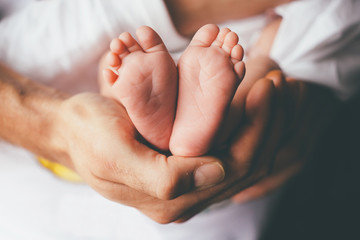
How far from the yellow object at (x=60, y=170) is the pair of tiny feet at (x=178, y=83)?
233mm

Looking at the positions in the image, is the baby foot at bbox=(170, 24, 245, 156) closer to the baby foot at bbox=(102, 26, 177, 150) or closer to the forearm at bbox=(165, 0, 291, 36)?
the baby foot at bbox=(102, 26, 177, 150)

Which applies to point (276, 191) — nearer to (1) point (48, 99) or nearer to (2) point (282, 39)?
(2) point (282, 39)

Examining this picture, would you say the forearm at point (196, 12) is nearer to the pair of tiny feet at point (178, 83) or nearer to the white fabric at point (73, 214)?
the pair of tiny feet at point (178, 83)

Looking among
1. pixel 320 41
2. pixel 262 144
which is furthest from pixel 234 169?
pixel 320 41

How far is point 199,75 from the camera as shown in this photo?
336 mm

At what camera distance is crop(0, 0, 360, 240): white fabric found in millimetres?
450

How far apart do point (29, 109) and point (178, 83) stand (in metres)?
0.25

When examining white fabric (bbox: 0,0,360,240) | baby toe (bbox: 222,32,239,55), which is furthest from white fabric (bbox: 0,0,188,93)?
baby toe (bbox: 222,32,239,55)

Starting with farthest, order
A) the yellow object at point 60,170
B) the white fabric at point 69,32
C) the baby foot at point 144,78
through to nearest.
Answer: the yellow object at point 60,170 < the white fabric at point 69,32 < the baby foot at point 144,78

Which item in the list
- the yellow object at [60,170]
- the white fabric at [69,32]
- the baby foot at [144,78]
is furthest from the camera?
the yellow object at [60,170]

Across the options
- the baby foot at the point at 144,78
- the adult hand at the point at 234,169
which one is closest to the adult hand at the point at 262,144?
the adult hand at the point at 234,169

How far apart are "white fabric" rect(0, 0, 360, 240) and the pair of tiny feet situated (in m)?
0.11

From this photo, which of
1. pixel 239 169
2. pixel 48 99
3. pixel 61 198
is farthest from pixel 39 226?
pixel 239 169

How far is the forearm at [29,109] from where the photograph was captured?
0.45 m
